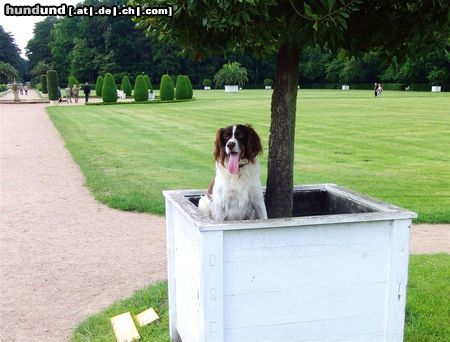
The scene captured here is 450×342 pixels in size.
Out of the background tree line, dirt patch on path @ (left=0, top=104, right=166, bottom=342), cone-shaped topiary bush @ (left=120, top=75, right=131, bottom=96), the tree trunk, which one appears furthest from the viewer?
the background tree line

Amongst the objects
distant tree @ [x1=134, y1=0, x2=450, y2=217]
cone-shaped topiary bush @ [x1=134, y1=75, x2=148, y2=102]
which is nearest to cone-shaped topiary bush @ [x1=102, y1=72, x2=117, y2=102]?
cone-shaped topiary bush @ [x1=134, y1=75, x2=148, y2=102]

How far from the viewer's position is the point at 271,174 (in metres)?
3.68

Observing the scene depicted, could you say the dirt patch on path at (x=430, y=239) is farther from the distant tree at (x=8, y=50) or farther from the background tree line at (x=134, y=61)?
the distant tree at (x=8, y=50)

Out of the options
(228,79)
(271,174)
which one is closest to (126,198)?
(271,174)

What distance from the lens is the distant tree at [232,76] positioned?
73188 millimetres

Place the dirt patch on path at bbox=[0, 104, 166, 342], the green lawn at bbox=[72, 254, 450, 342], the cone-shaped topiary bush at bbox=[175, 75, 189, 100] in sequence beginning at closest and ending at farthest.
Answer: the green lawn at bbox=[72, 254, 450, 342]
the dirt patch on path at bbox=[0, 104, 166, 342]
the cone-shaped topiary bush at bbox=[175, 75, 189, 100]

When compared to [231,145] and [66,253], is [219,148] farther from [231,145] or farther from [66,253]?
[66,253]

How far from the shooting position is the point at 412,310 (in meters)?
4.45

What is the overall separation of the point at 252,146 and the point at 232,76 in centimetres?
7214

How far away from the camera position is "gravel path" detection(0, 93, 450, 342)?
476cm

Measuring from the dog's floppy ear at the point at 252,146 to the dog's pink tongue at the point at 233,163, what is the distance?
0.09m

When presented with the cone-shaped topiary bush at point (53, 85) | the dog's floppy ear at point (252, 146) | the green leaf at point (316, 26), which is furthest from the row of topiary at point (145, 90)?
the green leaf at point (316, 26)

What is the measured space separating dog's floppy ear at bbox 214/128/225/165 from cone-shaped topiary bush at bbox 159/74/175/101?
39908mm

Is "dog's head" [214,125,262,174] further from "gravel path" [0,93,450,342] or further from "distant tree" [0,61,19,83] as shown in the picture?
"distant tree" [0,61,19,83]
